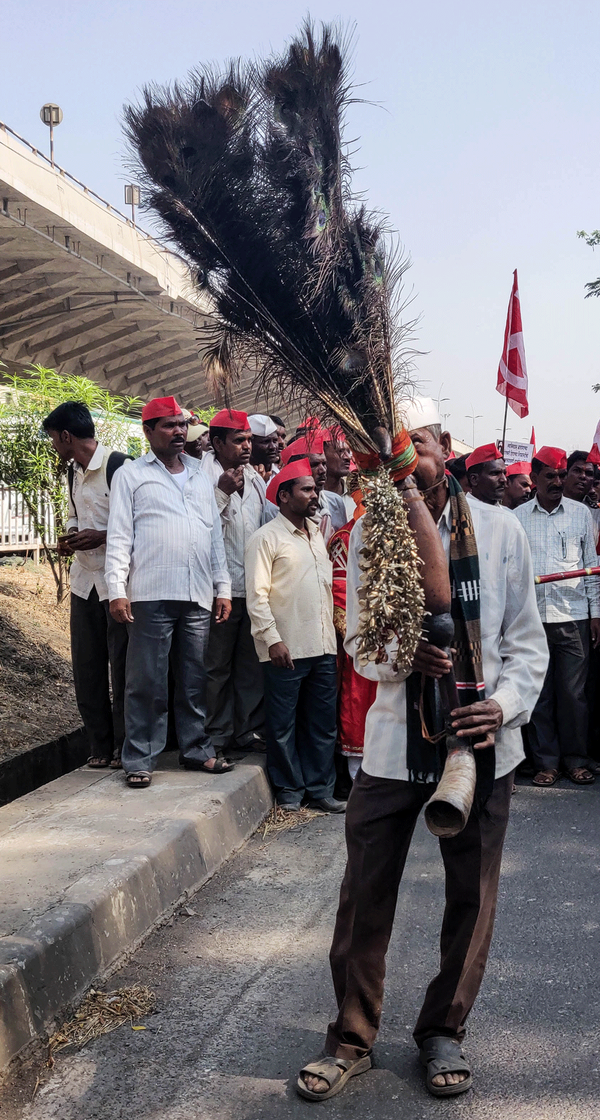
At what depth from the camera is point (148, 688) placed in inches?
239

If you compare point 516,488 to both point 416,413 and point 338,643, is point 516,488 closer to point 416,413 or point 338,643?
point 338,643

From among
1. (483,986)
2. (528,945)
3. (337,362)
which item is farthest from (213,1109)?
(337,362)

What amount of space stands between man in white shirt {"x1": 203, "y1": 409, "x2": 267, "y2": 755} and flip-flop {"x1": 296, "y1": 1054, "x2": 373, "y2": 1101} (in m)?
3.76

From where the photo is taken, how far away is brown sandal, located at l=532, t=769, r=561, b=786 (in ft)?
23.1

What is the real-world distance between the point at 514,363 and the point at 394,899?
380 inches

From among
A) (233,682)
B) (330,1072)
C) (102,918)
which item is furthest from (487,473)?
(330,1072)

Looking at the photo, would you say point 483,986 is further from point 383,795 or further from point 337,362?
point 337,362

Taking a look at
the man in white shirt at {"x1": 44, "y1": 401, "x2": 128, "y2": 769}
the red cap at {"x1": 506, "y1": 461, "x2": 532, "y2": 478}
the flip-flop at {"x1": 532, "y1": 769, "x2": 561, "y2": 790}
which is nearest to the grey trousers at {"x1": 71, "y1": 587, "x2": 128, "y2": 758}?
the man in white shirt at {"x1": 44, "y1": 401, "x2": 128, "y2": 769}

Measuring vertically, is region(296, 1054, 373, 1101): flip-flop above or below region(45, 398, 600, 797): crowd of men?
below

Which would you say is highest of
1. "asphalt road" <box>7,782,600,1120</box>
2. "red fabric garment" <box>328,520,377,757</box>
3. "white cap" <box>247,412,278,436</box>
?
"white cap" <box>247,412,278,436</box>

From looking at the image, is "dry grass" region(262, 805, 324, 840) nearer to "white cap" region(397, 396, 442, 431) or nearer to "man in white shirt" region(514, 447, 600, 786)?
"man in white shirt" region(514, 447, 600, 786)

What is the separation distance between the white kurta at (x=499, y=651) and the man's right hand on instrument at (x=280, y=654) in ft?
9.66

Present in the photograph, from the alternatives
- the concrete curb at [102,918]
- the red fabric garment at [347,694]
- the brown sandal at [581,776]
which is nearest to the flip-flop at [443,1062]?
the concrete curb at [102,918]

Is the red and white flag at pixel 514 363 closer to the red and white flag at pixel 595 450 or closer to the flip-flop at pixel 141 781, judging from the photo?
the red and white flag at pixel 595 450
